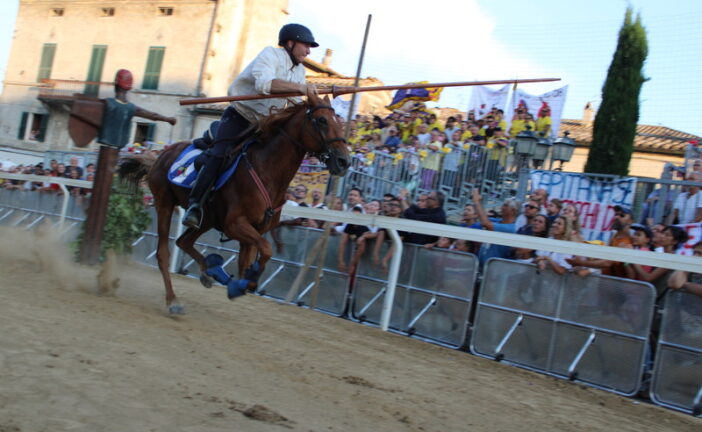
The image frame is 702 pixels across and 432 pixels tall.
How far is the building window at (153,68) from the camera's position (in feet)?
105

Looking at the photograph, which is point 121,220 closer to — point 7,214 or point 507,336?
point 507,336

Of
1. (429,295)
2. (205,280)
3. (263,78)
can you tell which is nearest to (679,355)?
(429,295)

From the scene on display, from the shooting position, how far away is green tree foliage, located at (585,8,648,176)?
56.3ft

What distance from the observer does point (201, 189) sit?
711 cm

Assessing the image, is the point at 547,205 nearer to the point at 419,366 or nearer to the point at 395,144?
the point at 419,366

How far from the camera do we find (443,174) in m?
13.7

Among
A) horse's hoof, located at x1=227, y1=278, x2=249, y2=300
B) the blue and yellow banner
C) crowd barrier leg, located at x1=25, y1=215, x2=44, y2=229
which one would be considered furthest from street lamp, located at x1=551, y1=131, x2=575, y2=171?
crowd barrier leg, located at x1=25, y1=215, x2=44, y2=229

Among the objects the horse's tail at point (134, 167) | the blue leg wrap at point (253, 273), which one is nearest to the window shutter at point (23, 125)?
the horse's tail at point (134, 167)

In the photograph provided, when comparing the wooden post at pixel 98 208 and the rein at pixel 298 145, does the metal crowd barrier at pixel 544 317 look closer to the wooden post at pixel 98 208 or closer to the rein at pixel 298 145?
the rein at pixel 298 145

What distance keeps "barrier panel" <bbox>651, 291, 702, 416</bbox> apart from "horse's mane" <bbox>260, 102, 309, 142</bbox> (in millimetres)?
4038

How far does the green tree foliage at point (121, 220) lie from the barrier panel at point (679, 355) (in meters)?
7.38

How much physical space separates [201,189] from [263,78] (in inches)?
53.5

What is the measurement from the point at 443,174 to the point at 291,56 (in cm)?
716

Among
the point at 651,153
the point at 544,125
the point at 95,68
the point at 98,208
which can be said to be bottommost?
the point at 98,208
